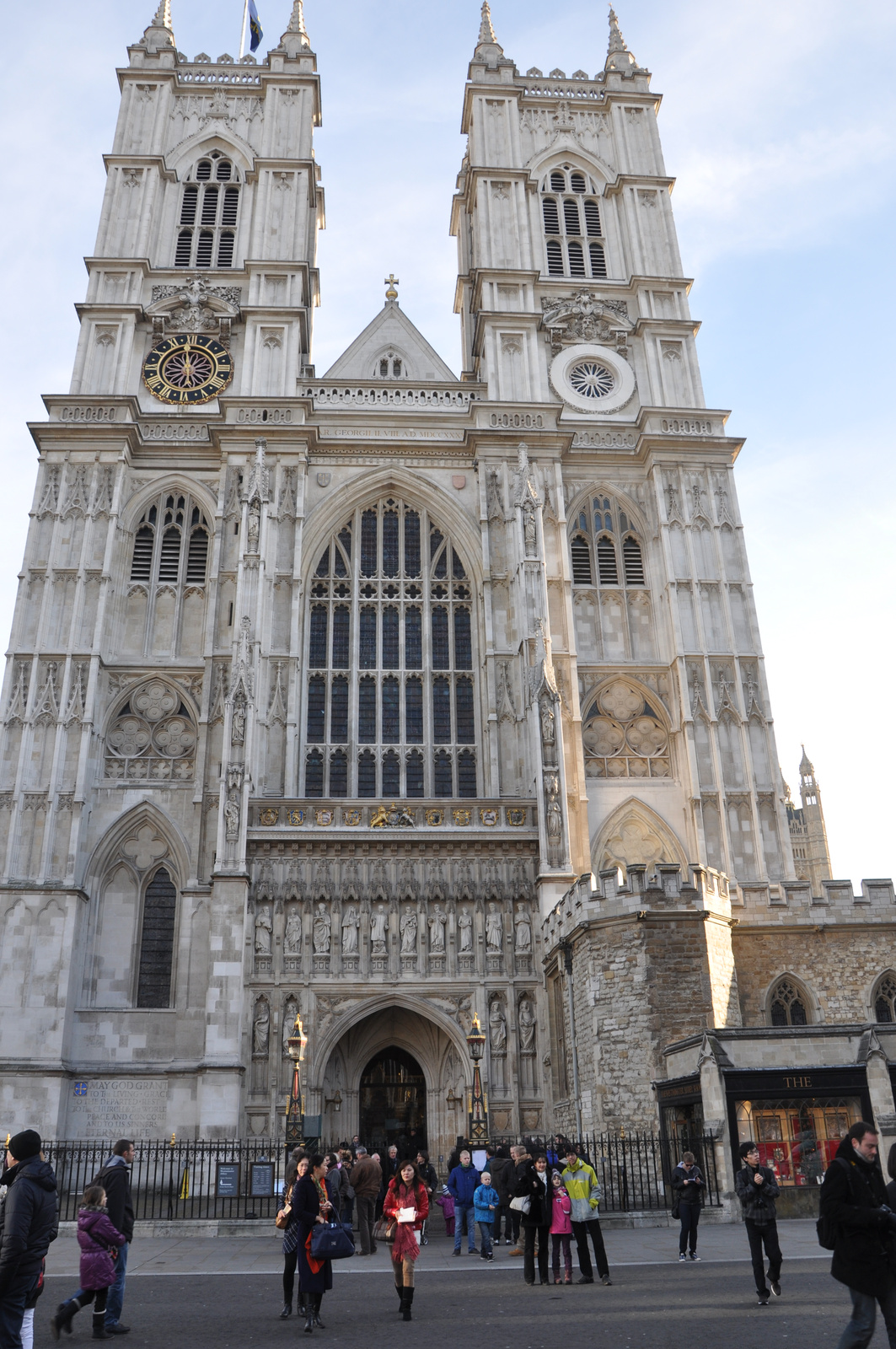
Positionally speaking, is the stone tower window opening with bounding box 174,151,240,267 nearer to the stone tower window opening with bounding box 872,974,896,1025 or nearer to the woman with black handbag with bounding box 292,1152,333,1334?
the stone tower window opening with bounding box 872,974,896,1025

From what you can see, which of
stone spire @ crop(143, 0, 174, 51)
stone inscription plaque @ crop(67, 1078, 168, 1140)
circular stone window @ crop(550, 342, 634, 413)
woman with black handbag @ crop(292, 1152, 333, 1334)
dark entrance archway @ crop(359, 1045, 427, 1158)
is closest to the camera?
woman with black handbag @ crop(292, 1152, 333, 1334)

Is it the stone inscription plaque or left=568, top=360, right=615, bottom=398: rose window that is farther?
left=568, top=360, right=615, bottom=398: rose window

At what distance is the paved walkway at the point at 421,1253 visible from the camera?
481 inches

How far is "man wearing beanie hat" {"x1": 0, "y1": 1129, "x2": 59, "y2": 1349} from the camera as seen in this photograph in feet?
20.6

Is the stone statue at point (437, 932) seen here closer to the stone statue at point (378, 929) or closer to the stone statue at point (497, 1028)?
the stone statue at point (378, 929)

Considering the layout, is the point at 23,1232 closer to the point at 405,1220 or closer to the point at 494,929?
the point at 405,1220

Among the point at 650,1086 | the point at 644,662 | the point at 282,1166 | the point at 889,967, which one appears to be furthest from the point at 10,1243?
the point at 644,662

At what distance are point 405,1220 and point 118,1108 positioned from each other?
58.2ft

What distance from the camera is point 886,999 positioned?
22.1 m

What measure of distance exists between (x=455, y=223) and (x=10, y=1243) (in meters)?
43.7

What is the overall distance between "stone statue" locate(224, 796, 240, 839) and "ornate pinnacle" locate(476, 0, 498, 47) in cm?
3071

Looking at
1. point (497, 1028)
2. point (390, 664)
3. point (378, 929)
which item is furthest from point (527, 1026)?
point (390, 664)

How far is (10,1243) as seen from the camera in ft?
20.6

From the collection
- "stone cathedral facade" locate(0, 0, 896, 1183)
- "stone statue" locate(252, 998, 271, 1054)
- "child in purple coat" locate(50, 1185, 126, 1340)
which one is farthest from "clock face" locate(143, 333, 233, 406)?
"child in purple coat" locate(50, 1185, 126, 1340)
